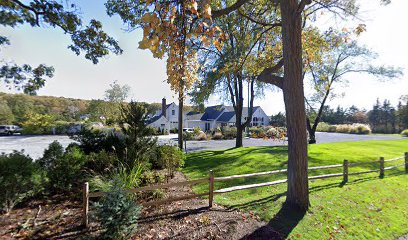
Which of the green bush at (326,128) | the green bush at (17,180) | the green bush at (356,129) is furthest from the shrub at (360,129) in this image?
the green bush at (17,180)

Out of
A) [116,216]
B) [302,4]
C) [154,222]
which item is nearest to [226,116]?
[302,4]

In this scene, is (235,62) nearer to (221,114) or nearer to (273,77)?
A: (273,77)

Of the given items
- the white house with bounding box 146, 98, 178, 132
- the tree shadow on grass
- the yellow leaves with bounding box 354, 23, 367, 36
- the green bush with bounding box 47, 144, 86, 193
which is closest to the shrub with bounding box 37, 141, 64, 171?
the green bush with bounding box 47, 144, 86, 193

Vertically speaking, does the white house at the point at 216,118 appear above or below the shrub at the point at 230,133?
above

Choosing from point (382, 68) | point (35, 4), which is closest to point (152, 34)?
point (35, 4)

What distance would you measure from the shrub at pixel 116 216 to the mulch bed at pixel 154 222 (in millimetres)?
400

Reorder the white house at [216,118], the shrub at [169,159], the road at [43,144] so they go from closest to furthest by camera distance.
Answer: the shrub at [169,159]
the road at [43,144]
the white house at [216,118]

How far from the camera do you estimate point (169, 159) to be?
355 inches

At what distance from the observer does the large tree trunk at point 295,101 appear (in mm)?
5000

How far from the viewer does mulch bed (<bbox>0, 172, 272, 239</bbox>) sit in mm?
3928

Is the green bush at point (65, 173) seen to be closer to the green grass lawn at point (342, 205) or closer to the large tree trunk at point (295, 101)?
the green grass lawn at point (342, 205)

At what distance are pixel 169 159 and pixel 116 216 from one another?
5.58 meters

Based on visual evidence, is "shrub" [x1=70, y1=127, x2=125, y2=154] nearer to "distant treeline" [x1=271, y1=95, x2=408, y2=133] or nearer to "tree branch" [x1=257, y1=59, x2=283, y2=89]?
"tree branch" [x1=257, y1=59, x2=283, y2=89]

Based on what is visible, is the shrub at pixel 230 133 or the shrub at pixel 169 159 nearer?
the shrub at pixel 169 159
